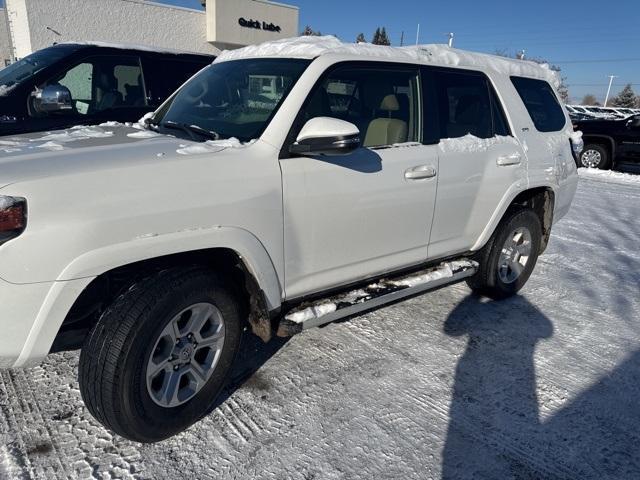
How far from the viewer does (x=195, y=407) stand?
2.56 m

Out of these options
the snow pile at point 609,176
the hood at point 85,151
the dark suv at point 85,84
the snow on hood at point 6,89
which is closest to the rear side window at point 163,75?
the dark suv at point 85,84

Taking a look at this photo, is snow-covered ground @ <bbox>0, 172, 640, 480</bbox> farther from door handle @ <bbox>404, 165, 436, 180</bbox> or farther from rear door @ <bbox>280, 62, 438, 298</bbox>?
door handle @ <bbox>404, 165, 436, 180</bbox>

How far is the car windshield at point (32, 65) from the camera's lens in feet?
17.2

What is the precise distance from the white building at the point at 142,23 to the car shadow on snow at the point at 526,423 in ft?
56.6

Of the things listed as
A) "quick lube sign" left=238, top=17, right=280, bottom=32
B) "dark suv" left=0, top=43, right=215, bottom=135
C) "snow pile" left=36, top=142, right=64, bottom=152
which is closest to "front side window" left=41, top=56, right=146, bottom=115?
"dark suv" left=0, top=43, right=215, bottom=135

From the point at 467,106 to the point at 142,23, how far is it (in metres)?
23.4

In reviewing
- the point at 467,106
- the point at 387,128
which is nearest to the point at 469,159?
the point at 467,106

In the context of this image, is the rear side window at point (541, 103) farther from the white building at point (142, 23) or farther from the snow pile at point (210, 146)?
the white building at point (142, 23)

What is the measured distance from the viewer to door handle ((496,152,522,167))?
12.6 ft

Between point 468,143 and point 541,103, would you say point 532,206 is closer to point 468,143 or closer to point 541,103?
point 541,103

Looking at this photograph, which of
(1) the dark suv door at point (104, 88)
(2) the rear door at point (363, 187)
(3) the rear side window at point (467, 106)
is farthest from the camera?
(1) the dark suv door at point (104, 88)

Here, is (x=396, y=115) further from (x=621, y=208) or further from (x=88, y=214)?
(x=621, y=208)

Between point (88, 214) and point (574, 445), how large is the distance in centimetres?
261

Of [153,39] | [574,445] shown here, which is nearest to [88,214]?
[574,445]
